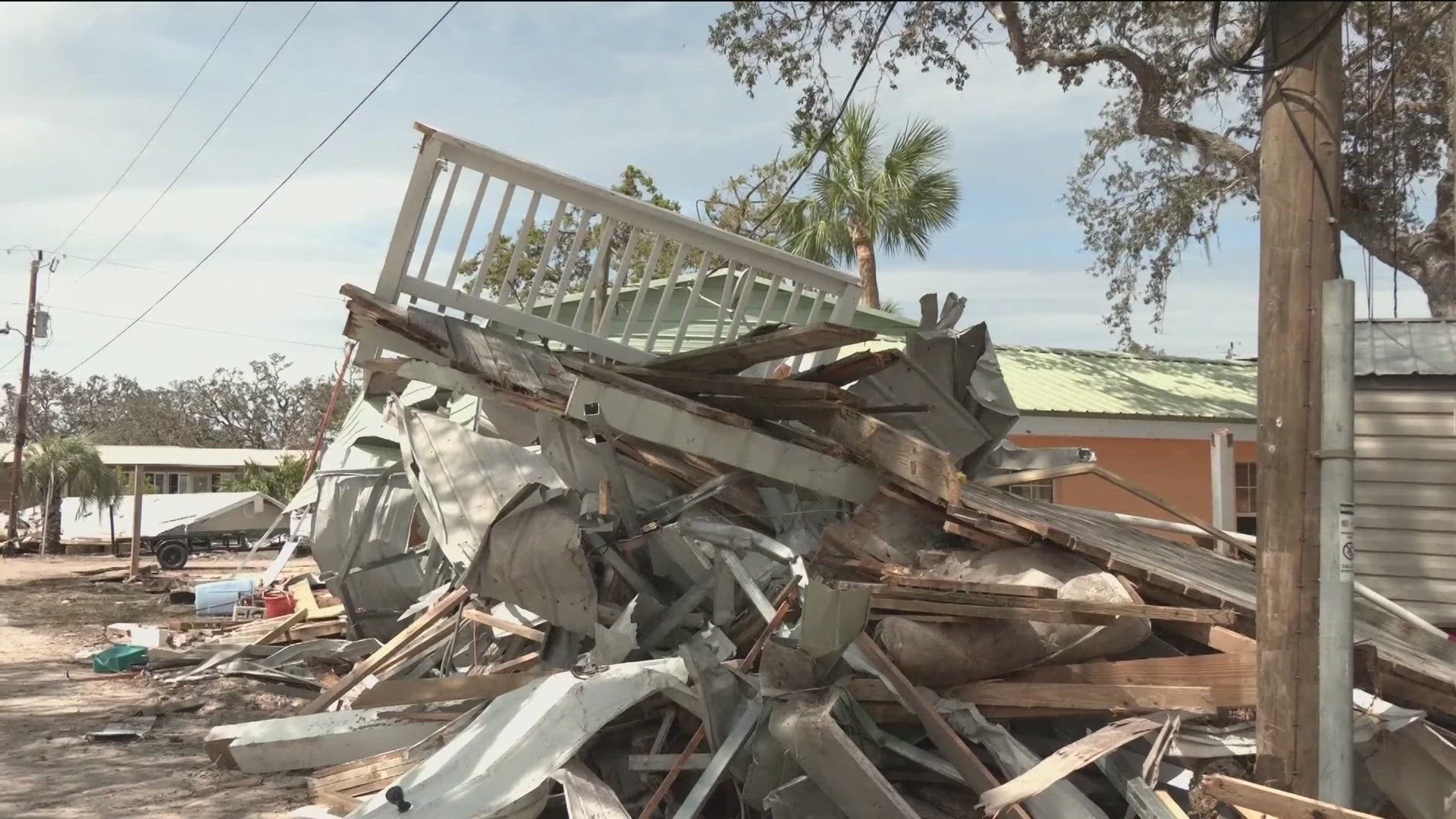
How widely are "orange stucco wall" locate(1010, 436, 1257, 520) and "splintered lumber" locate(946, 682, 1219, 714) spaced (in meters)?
8.79

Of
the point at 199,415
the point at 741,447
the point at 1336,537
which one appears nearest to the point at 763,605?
the point at 741,447

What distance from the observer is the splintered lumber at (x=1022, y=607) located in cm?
486

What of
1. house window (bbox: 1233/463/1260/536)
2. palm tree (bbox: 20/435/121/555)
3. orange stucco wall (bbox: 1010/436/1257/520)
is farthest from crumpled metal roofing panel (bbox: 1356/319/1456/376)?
palm tree (bbox: 20/435/121/555)

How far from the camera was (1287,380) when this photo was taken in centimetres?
381

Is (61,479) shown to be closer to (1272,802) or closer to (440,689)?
(440,689)

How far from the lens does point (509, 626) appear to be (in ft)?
21.7

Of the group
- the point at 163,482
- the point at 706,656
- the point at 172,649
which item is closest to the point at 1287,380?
the point at 706,656

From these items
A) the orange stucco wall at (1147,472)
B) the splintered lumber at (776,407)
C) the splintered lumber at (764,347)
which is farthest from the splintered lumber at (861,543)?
the orange stucco wall at (1147,472)

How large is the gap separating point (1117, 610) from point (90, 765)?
595 cm

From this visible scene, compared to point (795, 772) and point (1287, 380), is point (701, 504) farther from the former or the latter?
point (1287, 380)

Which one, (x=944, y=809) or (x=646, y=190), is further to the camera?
(x=646, y=190)

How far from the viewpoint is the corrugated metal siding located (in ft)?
26.0

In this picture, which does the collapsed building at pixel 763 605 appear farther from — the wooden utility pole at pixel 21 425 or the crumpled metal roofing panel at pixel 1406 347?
the wooden utility pole at pixel 21 425

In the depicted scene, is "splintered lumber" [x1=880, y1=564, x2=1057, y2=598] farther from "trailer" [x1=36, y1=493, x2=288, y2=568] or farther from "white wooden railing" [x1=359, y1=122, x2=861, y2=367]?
"trailer" [x1=36, y1=493, x2=288, y2=568]
